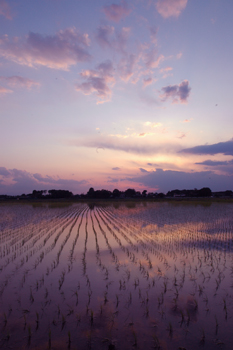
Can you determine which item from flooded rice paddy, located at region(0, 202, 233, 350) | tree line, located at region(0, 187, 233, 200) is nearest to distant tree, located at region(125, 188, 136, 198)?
tree line, located at region(0, 187, 233, 200)

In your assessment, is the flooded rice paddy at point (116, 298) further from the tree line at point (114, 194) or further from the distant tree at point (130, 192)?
the distant tree at point (130, 192)

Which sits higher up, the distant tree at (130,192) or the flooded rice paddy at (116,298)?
the distant tree at (130,192)

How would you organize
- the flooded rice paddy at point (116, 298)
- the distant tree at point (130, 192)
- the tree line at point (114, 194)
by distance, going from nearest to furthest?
the flooded rice paddy at point (116, 298) → the tree line at point (114, 194) → the distant tree at point (130, 192)

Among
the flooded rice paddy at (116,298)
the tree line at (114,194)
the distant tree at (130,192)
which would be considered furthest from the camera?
the distant tree at (130,192)

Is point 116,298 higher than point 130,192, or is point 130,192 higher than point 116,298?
point 130,192

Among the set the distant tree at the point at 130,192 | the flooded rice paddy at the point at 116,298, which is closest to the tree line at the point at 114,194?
the distant tree at the point at 130,192

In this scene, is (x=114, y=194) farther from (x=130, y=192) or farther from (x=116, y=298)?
(x=116, y=298)

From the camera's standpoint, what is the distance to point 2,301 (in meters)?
5.06

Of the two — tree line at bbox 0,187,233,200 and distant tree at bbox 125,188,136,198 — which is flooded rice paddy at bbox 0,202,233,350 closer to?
tree line at bbox 0,187,233,200

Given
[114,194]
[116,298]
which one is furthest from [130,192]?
[116,298]

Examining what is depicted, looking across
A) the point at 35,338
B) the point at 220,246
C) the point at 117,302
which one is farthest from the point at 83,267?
the point at 220,246

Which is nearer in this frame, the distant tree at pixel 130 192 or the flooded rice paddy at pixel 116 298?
→ the flooded rice paddy at pixel 116 298

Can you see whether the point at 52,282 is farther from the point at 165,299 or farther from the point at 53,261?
the point at 165,299

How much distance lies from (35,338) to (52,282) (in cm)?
234
